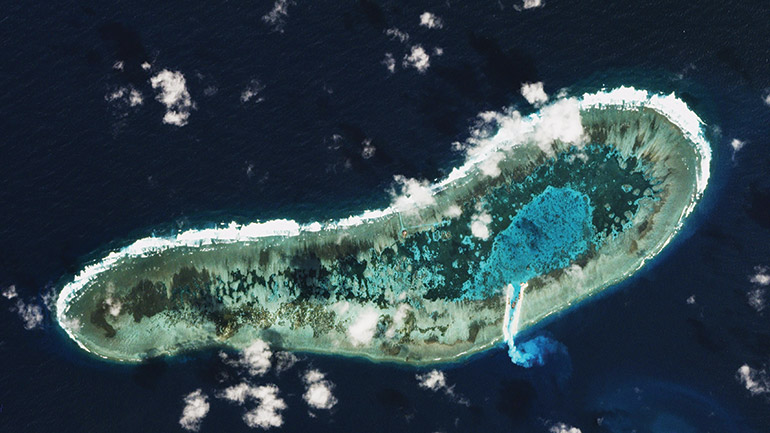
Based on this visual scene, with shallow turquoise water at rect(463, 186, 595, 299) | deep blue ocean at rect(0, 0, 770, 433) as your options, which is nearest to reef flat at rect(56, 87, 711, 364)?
Result: shallow turquoise water at rect(463, 186, 595, 299)

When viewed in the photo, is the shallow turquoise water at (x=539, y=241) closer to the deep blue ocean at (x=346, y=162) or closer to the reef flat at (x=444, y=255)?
the reef flat at (x=444, y=255)

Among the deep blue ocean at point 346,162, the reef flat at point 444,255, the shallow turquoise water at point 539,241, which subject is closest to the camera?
the deep blue ocean at point 346,162

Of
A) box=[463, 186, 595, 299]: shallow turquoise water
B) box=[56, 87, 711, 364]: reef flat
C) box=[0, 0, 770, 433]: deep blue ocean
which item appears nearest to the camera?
box=[0, 0, 770, 433]: deep blue ocean

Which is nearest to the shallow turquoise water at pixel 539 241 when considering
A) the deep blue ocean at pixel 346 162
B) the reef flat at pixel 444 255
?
the reef flat at pixel 444 255

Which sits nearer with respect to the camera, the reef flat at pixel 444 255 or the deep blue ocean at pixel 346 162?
the deep blue ocean at pixel 346 162

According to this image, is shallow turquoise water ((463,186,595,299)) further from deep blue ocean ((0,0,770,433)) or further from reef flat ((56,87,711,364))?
deep blue ocean ((0,0,770,433))

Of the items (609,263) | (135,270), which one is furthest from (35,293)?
(609,263)
